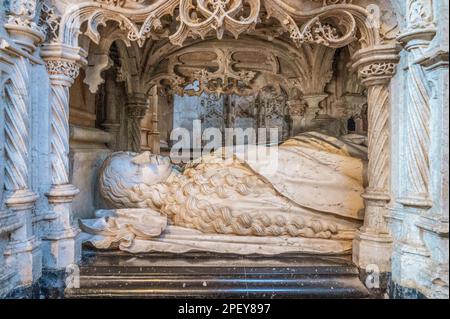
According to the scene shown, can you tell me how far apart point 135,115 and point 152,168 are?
1.71 meters

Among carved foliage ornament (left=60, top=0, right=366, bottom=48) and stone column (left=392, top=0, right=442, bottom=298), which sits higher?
carved foliage ornament (left=60, top=0, right=366, bottom=48)

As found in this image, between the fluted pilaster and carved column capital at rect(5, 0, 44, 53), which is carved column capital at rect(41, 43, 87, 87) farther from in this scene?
the fluted pilaster

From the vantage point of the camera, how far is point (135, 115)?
479 centimetres

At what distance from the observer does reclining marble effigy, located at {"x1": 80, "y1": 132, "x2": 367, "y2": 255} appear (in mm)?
2857

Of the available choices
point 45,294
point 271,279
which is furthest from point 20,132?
point 271,279

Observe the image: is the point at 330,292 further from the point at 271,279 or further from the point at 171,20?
the point at 171,20

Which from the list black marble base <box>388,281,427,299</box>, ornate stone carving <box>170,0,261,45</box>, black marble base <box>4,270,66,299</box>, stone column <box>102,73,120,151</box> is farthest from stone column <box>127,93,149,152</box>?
black marble base <box>388,281,427,299</box>

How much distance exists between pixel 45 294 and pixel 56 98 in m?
1.42

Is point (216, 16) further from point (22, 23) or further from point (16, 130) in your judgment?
point (16, 130)

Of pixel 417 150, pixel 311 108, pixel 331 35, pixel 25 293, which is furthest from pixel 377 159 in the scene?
pixel 25 293

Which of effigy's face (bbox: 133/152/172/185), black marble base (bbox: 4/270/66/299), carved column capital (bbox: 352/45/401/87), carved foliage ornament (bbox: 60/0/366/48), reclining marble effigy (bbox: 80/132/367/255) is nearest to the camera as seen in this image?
black marble base (bbox: 4/270/66/299)

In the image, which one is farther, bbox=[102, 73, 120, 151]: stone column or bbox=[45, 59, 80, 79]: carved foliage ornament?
bbox=[102, 73, 120, 151]: stone column

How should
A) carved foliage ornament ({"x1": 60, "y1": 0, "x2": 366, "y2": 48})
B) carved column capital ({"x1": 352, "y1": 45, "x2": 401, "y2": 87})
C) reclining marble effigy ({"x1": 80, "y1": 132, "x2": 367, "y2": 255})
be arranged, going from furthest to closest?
reclining marble effigy ({"x1": 80, "y1": 132, "x2": 367, "y2": 255}), carved foliage ornament ({"x1": 60, "y1": 0, "x2": 366, "y2": 48}), carved column capital ({"x1": 352, "y1": 45, "x2": 401, "y2": 87})

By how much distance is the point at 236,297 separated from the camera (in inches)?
91.2
